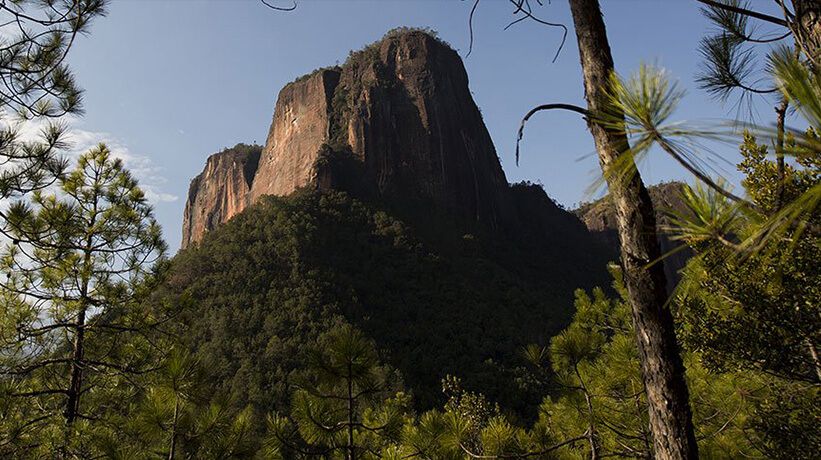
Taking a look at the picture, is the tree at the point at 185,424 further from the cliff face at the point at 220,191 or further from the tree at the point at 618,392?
the cliff face at the point at 220,191

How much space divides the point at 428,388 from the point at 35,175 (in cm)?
3040

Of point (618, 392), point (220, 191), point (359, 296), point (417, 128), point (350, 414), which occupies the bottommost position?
point (618, 392)

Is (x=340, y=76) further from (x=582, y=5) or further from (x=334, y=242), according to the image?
(x=582, y=5)

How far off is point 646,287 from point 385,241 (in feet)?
165

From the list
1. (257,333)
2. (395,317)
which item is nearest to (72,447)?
(257,333)

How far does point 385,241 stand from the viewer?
2034 inches

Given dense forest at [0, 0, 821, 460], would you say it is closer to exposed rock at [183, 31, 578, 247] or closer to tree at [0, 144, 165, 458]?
tree at [0, 144, 165, 458]

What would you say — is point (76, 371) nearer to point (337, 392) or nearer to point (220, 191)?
point (337, 392)

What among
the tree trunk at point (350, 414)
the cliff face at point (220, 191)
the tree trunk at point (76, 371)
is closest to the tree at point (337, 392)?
the tree trunk at point (350, 414)

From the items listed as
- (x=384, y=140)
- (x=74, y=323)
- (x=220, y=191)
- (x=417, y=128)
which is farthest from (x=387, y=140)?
(x=74, y=323)

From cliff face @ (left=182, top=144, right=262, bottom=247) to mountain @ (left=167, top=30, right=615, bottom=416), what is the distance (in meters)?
0.29

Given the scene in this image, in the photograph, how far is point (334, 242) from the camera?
48.3 m

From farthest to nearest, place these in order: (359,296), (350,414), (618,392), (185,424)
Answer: (359,296), (618,392), (185,424), (350,414)

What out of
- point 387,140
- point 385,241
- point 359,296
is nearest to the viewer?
point 359,296
